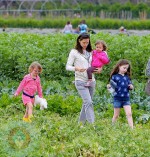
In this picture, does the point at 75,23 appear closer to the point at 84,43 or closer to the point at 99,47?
the point at 99,47

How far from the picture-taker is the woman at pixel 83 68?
11.5m

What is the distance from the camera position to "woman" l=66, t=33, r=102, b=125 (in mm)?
11453

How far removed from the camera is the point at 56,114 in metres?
13.2

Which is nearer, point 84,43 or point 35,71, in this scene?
point 84,43

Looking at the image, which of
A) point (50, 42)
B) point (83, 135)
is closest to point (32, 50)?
point (50, 42)

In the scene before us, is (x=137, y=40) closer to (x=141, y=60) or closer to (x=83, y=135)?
(x=141, y=60)

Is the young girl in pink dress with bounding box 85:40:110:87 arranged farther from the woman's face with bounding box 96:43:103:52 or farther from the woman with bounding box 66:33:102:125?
the woman with bounding box 66:33:102:125

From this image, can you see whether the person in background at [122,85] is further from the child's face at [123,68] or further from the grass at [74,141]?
the grass at [74,141]

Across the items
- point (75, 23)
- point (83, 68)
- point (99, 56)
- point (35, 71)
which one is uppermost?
point (99, 56)

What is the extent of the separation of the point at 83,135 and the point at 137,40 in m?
8.90

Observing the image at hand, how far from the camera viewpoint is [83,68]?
37.7 feet

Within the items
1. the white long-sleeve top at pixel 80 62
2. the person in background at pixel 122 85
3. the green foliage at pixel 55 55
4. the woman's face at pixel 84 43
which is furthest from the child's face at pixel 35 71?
the green foliage at pixel 55 55

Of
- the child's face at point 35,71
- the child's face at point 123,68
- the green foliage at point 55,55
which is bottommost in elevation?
the green foliage at point 55,55

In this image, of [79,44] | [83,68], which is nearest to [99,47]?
[79,44]
